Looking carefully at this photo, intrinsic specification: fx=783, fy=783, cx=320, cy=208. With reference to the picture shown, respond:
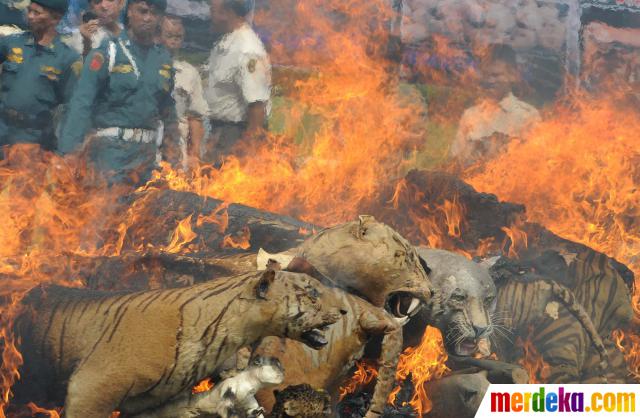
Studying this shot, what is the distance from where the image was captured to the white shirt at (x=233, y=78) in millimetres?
9273

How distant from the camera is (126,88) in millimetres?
8008

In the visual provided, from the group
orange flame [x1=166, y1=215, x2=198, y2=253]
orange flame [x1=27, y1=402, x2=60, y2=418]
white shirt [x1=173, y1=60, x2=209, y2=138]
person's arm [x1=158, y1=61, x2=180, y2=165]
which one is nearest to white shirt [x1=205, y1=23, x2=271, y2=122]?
white shirt [x1=173, y1=60, x2=209, y2=138]

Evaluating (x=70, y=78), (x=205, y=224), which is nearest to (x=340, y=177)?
(x=205, y=224)

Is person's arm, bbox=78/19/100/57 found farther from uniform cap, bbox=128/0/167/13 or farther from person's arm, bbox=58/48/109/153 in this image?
uniform cap, bbox=128/0/167/13

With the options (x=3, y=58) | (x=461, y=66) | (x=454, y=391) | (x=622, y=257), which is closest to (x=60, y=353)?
(x=454, y=391)

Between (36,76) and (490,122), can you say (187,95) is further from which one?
(490,122)

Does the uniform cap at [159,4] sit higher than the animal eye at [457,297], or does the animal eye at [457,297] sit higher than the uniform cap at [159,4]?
the uniform cap at [159,4]

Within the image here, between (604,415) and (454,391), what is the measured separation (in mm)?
1251

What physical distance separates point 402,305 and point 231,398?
1.36m

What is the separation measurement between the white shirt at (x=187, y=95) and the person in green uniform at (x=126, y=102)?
0.45 m

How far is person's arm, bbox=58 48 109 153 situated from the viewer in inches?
301

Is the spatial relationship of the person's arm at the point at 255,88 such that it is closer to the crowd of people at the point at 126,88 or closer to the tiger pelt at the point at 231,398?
the crowd of people at the point at 126,88

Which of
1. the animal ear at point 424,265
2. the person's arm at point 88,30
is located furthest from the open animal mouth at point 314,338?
the person's arm at point 88,30

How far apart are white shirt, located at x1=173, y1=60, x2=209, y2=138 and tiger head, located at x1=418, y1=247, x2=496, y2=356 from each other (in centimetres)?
457
